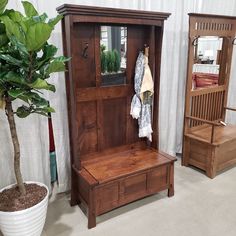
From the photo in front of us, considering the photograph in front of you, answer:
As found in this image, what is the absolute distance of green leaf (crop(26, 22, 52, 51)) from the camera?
51.3 inches

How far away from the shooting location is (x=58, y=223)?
2105 millimetres

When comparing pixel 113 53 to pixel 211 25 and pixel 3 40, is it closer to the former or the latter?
pixel 3 40

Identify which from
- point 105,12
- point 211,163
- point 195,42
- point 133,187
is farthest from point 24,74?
point 211,163

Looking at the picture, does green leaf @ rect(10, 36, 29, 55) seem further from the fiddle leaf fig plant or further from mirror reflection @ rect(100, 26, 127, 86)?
mirror reflection @ rect(100, 26, 127, 86)

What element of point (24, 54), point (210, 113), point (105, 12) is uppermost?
point (105, 12)

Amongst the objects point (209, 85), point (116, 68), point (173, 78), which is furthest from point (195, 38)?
point (116, 68)

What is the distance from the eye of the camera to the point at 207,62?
313 cm

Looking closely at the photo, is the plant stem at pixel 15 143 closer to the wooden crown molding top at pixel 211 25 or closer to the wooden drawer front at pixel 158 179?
the wooden drawer front at pixel 158 179

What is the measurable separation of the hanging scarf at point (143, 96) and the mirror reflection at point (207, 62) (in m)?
0.88

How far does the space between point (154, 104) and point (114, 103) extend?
445 millimetres

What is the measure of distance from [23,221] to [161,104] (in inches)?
76.9

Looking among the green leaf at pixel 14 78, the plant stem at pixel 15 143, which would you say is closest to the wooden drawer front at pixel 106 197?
the plant stem at pixel 15 143

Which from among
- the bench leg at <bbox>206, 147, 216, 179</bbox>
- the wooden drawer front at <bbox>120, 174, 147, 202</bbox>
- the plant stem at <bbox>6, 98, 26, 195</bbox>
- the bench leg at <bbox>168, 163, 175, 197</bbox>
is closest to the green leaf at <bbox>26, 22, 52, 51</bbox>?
the plant stem at <bbox>6, 98, 26, 195</bbox>

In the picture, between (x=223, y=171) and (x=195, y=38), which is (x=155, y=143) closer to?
(x=223, y=171)
